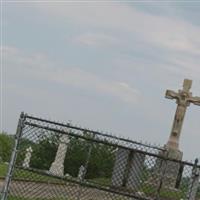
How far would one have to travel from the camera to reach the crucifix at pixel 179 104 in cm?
2523

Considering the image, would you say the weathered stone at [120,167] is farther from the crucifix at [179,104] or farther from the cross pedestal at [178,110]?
the crucifix at [179,104]

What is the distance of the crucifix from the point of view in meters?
25.2

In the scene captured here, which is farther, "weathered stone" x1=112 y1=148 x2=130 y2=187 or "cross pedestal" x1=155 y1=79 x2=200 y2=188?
"cross pedestal" x1=155 y1=79 x2=200 y2=188

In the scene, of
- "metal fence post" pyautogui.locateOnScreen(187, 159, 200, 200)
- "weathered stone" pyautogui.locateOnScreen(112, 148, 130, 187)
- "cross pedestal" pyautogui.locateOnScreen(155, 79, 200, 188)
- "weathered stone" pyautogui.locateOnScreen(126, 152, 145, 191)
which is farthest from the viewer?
"cross pedestal" pyautogui.locateOnScreen(155, 79, 200, 188)

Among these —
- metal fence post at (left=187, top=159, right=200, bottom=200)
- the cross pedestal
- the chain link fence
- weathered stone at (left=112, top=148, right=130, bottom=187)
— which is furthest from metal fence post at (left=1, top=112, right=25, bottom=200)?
the cross pedestal

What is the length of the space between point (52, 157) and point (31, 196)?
4.59 m

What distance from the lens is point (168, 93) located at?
2544 centimetres

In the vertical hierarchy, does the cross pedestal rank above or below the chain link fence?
above

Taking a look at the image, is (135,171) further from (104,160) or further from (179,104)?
(179,104)

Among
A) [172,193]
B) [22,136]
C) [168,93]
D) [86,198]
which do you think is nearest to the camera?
[22,136]

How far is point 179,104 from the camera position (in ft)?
83.9

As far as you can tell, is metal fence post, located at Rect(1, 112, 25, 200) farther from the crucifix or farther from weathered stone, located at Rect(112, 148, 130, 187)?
the crucifix

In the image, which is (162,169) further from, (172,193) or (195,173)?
(172,193)

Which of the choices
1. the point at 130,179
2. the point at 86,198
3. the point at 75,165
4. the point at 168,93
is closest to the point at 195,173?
the point at 130,179
